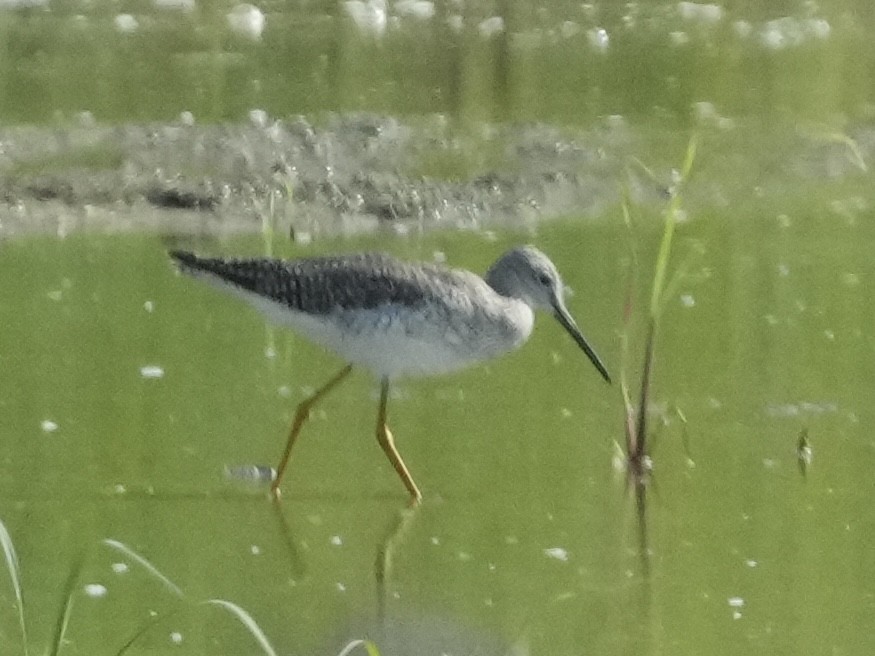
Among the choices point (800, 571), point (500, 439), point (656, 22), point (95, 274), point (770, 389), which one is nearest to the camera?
point (800, 571)

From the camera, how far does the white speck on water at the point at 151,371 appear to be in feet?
23.8

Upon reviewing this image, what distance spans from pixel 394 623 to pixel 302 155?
5.54 metres

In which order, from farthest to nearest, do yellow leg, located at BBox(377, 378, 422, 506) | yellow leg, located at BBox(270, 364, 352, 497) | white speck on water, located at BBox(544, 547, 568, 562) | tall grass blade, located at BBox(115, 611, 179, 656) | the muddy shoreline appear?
1. the muddy shoreline
2. yellow leg, located at BBox(270, 364, 352, 497)
3. yellow leg, located at BBox(377, 378, 422, 506)
4. white speck on water, located at BBox(544, 547, 568, 562)
5. tall grass blade, located at BBox(115, 611, 179, 656)

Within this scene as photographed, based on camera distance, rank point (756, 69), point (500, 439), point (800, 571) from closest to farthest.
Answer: point (800, 571) → point (500, 439) → point (756, 69)

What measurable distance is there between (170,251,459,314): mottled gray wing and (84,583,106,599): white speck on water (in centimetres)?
126

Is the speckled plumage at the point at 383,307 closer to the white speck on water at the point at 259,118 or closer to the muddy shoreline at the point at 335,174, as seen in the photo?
the muddy shoreline at the point at 335,174

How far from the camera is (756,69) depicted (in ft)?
41.4

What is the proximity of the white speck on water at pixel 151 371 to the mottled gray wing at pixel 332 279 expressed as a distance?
2.73ft

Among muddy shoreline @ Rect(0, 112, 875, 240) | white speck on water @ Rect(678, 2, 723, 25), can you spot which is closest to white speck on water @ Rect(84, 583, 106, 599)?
muddy shoreline @ Rect(0, 112, 875, 240)

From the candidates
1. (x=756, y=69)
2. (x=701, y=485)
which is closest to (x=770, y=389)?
(x=701, y=485)

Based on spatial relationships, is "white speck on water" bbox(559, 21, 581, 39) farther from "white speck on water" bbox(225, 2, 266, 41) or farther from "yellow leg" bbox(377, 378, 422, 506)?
"yellow leg" bbox(377, 378, 422, 506)

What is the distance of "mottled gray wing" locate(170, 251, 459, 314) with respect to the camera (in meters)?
6.25

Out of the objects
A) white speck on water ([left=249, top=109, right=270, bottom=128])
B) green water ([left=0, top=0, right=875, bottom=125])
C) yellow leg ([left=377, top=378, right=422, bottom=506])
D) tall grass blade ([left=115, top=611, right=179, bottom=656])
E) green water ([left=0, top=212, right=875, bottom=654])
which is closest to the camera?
tall grass blade ([left=115, top=611, right=179, bottom=656])

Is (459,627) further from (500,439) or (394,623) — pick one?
(500,439)
